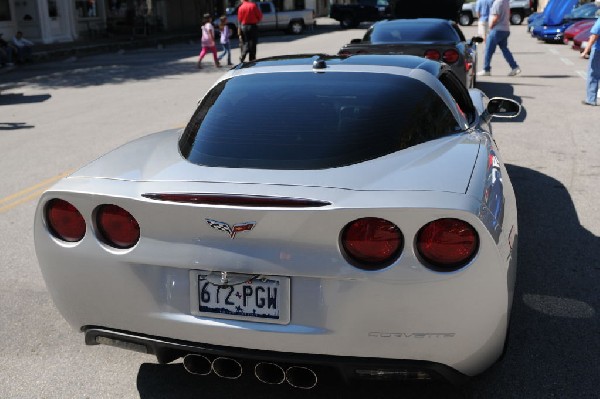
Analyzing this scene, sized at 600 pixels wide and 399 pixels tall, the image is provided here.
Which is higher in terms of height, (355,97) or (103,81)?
(355,97)

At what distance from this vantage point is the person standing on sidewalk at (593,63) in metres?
11.1

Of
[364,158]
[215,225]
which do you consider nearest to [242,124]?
[364,158]

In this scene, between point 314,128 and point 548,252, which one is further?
point 548,252

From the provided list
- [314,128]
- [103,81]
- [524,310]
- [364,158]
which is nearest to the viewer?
[364,158]

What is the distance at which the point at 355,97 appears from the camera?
12.7ft

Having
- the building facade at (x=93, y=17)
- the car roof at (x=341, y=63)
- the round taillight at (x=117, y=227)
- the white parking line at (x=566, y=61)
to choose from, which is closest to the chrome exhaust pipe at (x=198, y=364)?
the round taillight at (x=117, y=227)

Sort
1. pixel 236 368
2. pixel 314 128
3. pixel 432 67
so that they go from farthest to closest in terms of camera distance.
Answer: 1. pixel 432 67
2. pixel 314 128
3. pixel 236 368

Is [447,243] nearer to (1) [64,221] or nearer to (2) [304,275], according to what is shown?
(2) [304,275]

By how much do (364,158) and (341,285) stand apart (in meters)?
0.76

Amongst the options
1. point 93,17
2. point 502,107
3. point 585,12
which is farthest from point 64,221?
point 93,17

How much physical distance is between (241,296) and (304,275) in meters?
0.28

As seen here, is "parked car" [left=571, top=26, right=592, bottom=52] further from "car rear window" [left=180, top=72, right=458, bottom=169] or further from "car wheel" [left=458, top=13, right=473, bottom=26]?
"car wheel" [left=458, top=13, right=473, bottom=26]

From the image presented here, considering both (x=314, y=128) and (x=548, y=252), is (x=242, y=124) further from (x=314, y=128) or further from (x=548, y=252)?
(x=548, y=252)

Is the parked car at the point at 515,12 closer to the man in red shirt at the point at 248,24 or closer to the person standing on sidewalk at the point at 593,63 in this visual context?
the man in red shirt at the point at 248,24
